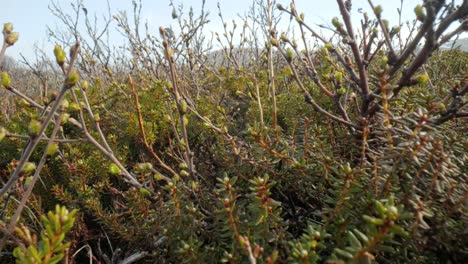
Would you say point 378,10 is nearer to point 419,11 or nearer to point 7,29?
point 419,11

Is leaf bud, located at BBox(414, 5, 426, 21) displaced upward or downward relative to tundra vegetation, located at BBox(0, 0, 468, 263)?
upward

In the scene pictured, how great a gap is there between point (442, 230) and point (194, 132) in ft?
4.76

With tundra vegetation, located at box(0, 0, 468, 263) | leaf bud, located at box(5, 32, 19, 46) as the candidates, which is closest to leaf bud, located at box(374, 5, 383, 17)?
tundra vegetation, located at box(0, 0, 468, 263)

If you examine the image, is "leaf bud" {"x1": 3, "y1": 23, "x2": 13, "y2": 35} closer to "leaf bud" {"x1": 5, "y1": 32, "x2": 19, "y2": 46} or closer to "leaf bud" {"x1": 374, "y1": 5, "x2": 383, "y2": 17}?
"leaf bud" {"x1": 5, "y1": 32, "x2": 19, "y2": 46}

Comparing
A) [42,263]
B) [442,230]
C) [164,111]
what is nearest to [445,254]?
[442,230]

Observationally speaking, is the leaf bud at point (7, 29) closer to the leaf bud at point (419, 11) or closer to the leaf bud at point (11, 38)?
the leaf bud at point (11, 38)

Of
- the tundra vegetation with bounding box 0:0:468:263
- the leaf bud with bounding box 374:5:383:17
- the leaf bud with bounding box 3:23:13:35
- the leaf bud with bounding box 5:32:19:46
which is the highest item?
the leaf bud with bounding box 374:5:383:17

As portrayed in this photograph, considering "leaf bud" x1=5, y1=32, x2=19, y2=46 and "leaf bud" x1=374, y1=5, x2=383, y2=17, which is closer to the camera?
"leaf bud" x1=5, y1=32, x2=19, y2=46

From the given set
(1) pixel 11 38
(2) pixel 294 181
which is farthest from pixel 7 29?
(2) pixel 294 181

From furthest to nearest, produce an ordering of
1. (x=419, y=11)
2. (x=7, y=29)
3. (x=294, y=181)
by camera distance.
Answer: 1. (x=294, y=181)
2. (x=419, y=11)
3. (x=7, y=29)

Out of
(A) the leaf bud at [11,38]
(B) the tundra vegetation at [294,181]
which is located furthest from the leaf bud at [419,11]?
(A) the leaf bud at [11,38]

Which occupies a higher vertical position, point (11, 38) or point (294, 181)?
point (11, 38)

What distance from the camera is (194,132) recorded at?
201 centimetres

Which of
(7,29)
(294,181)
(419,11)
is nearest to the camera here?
(7,29)
